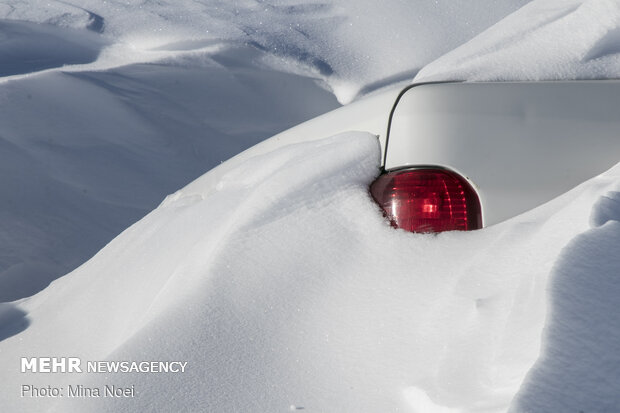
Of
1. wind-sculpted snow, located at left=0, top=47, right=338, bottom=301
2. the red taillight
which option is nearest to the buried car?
the red taillight

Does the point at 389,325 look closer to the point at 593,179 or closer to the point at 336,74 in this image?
the point at 593,179

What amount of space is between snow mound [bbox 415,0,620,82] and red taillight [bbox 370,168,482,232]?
9.4 inches

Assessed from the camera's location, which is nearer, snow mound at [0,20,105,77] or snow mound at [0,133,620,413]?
snow mound at [0,133,620,413]

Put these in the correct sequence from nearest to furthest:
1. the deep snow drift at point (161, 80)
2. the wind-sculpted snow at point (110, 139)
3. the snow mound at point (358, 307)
→ the snow mound at point (358, 307) → the wind-sculpted snow at point (110, 139) → the deep snow drift at point (161, 80)

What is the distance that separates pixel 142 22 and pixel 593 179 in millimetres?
3873

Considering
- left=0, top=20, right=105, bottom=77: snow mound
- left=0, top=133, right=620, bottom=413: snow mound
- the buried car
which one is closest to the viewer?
left=0, top=133, right=620, bottom=413: snow mound

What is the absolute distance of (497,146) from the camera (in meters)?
1.58

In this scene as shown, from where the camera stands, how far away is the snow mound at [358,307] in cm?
127

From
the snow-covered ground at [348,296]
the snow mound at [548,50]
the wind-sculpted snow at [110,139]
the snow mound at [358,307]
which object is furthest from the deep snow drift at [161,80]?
the snow mound at [548,50]

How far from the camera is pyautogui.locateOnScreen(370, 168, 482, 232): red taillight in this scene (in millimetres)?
1590

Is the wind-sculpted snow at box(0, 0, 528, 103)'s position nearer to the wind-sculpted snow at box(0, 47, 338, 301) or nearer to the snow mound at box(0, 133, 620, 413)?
the wind-sculpted snow at box(0, 47, 338, 301)

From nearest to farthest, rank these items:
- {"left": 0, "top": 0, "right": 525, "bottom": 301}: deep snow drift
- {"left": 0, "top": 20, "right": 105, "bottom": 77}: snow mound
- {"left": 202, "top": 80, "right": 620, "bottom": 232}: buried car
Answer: {"left": 202, "top": 80, "right": 620, "bottom": 232}: buried car < {"left": 0, "top": 0, "right": 525, "bottom": 301}: deep snow drift < {"left": 0, "top": 20, "right": 105, "bottom": 77}: snow mound

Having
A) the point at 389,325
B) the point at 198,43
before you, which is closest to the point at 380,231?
the point at 389,325

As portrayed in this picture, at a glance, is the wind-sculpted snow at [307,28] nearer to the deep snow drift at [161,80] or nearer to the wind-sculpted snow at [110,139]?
the deep snow drift at [161,80]
